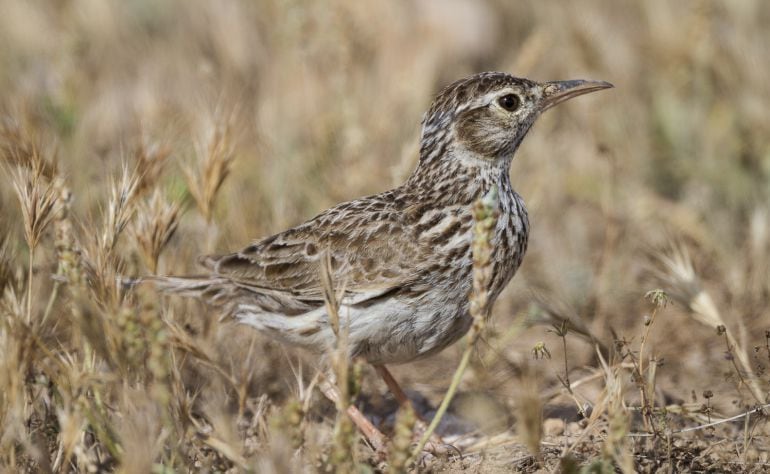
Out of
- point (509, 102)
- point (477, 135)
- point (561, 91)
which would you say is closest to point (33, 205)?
point (477, 135)

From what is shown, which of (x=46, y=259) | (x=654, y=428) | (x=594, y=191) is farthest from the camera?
(x=594, y=191)

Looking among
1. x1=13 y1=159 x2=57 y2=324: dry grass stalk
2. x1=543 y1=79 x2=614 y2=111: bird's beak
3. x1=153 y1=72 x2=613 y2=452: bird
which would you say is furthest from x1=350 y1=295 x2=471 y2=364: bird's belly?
x1=13 y1=159 x2=57 y2=324: dry grass stalk

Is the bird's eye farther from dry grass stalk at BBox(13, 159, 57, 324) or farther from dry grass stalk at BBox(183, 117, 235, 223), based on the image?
dry grass stalk at BBox(13, 159, 57, 324)

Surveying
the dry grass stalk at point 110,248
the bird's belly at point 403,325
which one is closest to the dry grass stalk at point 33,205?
the dry grass stalk at point 110,248

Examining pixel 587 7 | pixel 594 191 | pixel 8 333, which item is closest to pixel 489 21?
pixel 587 7

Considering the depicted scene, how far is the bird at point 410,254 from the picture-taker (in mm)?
5285

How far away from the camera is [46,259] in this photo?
6414 mm

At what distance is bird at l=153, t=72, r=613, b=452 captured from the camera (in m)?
5.29

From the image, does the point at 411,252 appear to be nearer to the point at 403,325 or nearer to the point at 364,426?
the point at 403,325

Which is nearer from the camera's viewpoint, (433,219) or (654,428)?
(654,428)

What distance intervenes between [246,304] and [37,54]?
5873 millimetres

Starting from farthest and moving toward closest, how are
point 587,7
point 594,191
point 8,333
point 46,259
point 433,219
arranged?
point 587,7, point 594,191, point 46,259, point 433,219, point 8,333

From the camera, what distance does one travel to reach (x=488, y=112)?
5797 millimetres

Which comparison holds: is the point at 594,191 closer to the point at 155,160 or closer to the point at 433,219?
the point at 433,219
